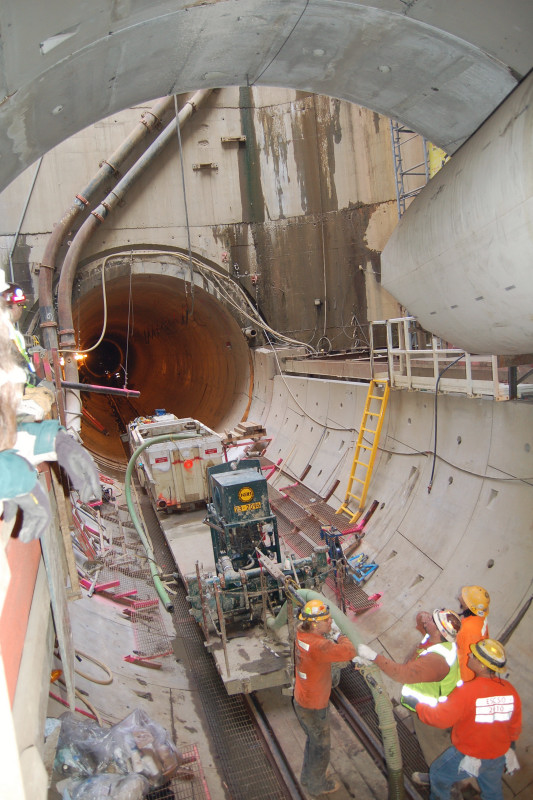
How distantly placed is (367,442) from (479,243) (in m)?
5.73

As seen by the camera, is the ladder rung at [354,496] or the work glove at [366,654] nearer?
the work glove at [366,654]

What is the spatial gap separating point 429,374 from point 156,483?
4.78 metres

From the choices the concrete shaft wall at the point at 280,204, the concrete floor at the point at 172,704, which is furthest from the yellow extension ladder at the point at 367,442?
the concrete shaft wall at the point at 280,204

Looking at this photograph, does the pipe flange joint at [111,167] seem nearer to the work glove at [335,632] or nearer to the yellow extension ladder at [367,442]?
the yellow extension ladder at [367,442]

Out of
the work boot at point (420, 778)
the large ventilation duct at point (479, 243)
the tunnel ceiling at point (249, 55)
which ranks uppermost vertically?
the tunnel ceiling at point (249, 55)

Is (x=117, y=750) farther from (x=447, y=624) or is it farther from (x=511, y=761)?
(x=511, y=761)

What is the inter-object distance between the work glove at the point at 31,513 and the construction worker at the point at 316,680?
8.54 feet

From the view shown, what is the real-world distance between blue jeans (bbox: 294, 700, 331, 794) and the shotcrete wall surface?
1298 millimetres

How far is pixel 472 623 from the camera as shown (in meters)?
3.85

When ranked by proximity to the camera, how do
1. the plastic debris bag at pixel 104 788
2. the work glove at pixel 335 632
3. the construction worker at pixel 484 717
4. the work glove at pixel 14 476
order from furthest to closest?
1. the work glove at pixel 335 632
2. the construction worker at pixel 484 717
3. the plastic debris bag at pixel 104 788
4. the work glove at pixel 14 476

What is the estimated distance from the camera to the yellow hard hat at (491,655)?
3.37 m

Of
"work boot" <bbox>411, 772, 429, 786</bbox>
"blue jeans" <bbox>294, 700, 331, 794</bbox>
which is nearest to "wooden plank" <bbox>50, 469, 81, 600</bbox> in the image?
"blue jeans" <bbox>294, 700, 331, 794</bbox>

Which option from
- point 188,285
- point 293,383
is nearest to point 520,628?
point 293,383

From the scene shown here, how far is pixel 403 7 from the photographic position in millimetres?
2869
